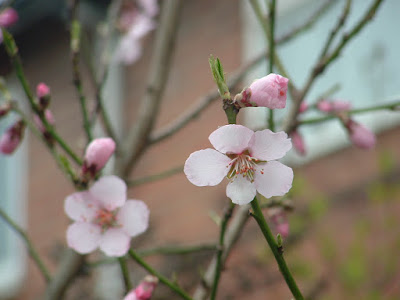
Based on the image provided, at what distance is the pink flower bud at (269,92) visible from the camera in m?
0.81

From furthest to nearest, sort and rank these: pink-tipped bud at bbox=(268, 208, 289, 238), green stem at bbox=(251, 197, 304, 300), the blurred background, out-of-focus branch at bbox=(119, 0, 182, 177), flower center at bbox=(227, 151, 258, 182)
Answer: the blurred background, out-of-focus branch at bbox=(119, 0, 182, 177), pink-tipped bud at bbox=(268, 208, 289, 238), flower center at bbox=(227, 151, 258, 182), green stem at bbox=(251, 197, 304, 300)

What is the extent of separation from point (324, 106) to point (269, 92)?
818 mm

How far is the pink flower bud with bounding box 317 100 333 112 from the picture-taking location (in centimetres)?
158

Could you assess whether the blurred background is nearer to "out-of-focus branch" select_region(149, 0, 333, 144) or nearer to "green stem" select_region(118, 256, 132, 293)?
"out-of-focus branch" select_region(149, 0, 333, 144)

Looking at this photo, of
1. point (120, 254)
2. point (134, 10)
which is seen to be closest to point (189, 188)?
point (134, 10)

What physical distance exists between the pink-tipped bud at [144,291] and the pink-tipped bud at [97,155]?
0.25m

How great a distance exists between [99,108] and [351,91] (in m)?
2.74

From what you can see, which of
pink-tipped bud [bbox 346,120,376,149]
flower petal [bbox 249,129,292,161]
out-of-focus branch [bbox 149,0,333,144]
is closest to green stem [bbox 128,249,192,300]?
flower petal [bbox 249,129,292,161]

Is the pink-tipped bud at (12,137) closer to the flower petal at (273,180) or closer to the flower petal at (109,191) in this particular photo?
the flower petal at (109,191)

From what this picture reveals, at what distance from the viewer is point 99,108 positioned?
5.19 feet

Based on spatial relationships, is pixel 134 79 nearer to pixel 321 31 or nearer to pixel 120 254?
pixel 321 31

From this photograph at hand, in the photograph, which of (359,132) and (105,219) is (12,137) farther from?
(359,132)

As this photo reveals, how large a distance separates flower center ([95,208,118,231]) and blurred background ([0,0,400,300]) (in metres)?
1.06

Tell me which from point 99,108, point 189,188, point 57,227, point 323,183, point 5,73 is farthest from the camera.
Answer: point 5,73
